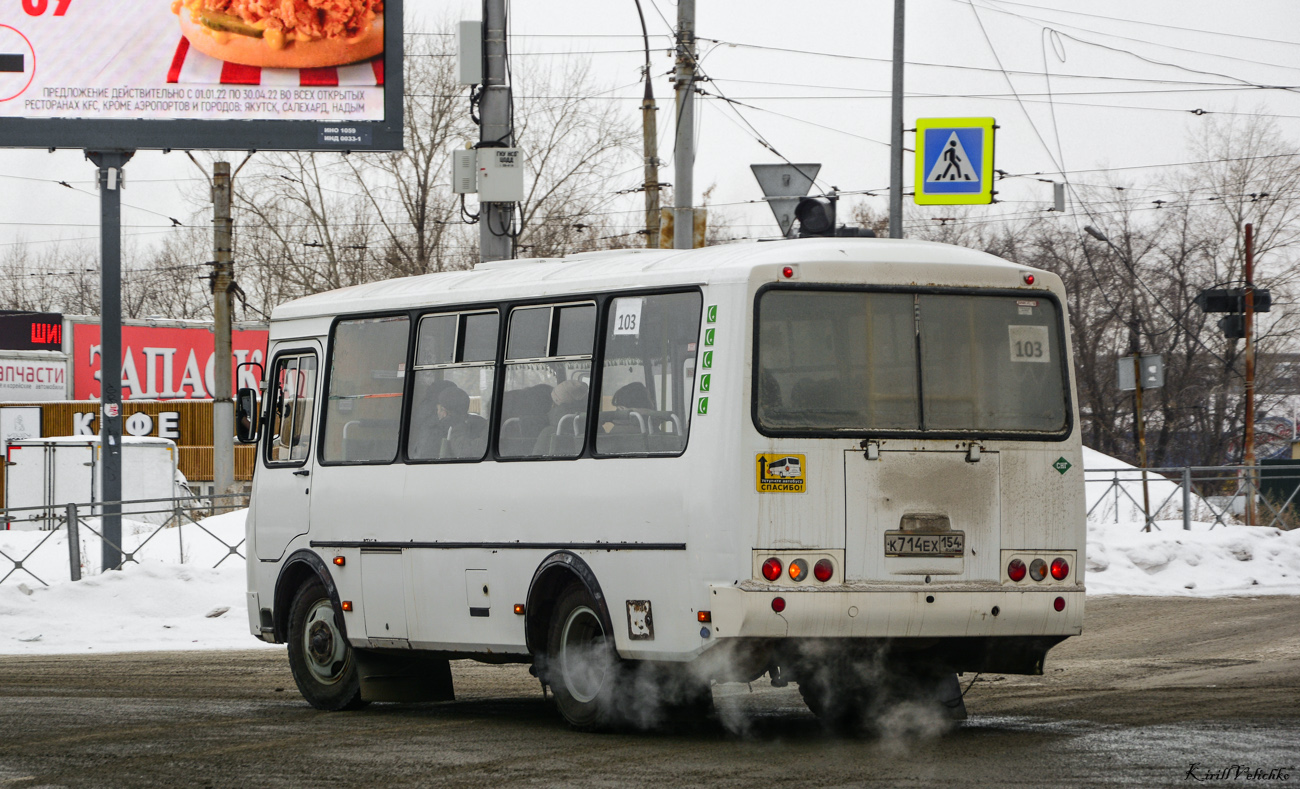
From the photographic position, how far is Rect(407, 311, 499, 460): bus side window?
10.6 m

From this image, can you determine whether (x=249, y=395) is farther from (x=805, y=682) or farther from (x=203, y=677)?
(x=805, y=682)

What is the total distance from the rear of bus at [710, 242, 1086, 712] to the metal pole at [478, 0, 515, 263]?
7.77m

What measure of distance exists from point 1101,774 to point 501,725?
3.91m

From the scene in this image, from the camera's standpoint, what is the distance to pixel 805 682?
9406 millimetres

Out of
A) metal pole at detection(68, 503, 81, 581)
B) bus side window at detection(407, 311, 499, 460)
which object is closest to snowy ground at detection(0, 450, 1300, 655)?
metal pole at detection(68, 503, 81, 581)

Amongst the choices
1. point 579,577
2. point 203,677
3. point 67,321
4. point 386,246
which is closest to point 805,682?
point 579,577

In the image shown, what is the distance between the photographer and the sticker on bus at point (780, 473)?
28.5 feet

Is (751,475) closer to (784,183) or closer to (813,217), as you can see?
(813,217)

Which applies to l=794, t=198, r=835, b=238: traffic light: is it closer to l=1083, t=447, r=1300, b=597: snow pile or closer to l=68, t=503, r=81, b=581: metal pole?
l=1083, t=447, r=1300, b=597: snow pile

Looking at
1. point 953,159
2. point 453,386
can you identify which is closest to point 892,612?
point 453,386

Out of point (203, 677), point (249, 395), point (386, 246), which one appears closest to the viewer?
point (249, 395)

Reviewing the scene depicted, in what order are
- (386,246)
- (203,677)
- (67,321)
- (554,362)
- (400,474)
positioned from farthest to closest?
1. (67,321)
2. (386,246)
3. (203,677)
4. (400,474)
5. (554,362)

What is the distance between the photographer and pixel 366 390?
11.7 m

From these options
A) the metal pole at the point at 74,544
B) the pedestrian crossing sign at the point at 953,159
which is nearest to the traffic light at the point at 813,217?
the pedestrian crossing sign at the point at 953,159
